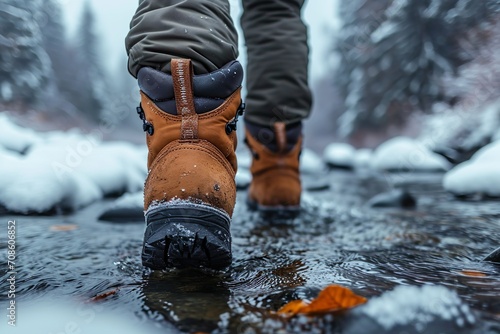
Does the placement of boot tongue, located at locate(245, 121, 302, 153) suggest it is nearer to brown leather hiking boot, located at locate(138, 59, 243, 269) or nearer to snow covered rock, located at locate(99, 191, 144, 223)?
snow covered rock, located at locate(99, 191, 144, 223)

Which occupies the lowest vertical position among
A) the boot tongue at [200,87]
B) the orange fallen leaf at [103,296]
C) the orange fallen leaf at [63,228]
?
the orange fallen leaf at [103,296]

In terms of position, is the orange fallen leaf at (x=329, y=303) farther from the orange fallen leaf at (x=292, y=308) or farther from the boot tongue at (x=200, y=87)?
the boot tongue at (x=200, y=87)

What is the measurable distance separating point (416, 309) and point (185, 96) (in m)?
0.60

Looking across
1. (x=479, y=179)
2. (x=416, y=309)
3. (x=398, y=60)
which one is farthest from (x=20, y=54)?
(x=398, y=60)

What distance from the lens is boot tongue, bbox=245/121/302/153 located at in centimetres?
167

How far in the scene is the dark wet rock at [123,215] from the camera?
1566mm

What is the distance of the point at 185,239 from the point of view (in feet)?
2.51

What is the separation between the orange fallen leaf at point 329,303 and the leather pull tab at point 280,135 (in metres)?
1.12

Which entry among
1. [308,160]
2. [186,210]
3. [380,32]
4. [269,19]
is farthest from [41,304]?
[380,32]

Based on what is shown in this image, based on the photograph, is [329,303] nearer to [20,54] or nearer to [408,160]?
[408,160]

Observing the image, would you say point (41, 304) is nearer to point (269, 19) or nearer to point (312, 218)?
point (312, 218)

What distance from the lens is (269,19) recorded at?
5.61 ft

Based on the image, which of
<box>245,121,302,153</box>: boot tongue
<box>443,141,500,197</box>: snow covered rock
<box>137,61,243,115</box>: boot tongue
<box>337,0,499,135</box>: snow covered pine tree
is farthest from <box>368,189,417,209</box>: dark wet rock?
<box>337,0,499,135</box>: snow covered pine tree

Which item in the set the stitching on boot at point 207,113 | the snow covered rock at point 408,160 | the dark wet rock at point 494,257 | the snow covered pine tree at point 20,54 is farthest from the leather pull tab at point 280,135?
the snow covered pine tree at point 20,54
